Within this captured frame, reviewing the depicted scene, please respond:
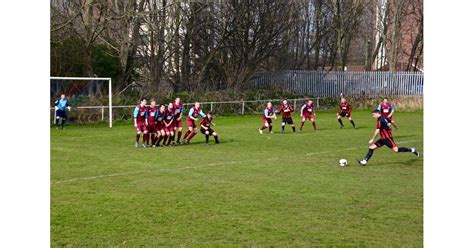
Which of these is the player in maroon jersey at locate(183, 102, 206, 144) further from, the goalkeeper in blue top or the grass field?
the goalkeeper in blue top

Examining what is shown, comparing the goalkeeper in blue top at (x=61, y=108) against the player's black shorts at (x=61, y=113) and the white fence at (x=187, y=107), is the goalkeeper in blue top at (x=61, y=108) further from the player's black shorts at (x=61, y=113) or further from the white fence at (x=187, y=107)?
the white fence at (x=187, y=107)

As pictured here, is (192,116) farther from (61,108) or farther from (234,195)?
(234,195)

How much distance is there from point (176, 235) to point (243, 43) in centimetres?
3933

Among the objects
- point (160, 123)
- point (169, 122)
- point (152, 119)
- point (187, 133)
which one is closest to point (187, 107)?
point (187, 133)

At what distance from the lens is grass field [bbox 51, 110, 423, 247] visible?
9.79m

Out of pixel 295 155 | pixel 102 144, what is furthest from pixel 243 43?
pixel 295 155

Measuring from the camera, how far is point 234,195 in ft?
44.7

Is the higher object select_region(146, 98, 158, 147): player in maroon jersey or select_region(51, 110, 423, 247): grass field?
select_region(146, 98, 158, 147): player in maroon jersey

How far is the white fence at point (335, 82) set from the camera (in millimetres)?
49281

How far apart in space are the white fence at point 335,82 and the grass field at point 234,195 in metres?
24.9

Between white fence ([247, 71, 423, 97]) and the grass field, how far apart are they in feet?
81.8

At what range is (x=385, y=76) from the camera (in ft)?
163

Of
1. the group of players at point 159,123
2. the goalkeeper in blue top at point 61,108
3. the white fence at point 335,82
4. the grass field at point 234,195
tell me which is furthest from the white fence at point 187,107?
the grass field at point 234,195

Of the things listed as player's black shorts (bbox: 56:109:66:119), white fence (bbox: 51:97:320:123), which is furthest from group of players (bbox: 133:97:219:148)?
white fence (bbox: 51:97:320:123)
